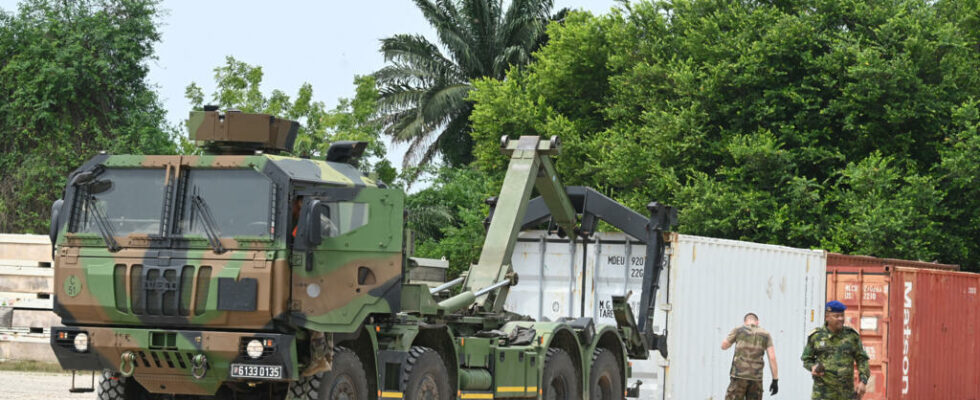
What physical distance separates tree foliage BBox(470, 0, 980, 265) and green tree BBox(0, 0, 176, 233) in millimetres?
14623

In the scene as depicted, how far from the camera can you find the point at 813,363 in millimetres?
13461

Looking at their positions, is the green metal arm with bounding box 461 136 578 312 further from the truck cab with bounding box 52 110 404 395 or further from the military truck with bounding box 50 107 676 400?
the truck cab with bounding box 52 110 404 395

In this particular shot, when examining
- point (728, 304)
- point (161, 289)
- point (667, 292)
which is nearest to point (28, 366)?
point (667, 292)

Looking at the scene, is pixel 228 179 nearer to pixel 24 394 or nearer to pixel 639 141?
pixel 24 394

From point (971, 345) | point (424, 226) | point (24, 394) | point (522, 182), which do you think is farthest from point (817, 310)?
point (424, 226)

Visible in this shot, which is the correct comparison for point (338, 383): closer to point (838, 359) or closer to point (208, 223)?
point (208, 223)

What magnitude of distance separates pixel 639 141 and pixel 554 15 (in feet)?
56.0

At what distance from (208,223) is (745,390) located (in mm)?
6281

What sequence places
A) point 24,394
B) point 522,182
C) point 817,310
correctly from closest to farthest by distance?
1. point 522,182
2. point 24,394
3. point 817,310

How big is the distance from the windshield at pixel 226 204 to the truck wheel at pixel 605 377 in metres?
5.77

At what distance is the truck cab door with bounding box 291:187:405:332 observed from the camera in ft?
37.0

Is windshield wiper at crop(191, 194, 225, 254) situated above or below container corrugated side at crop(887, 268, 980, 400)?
above

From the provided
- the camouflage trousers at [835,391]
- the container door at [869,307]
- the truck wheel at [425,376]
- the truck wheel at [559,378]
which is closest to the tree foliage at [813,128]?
the container door at [869,307]

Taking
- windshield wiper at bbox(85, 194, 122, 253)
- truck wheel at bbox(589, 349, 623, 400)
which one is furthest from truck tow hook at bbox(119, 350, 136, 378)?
truck wheel at bbox(589, 349, 623, 400)
